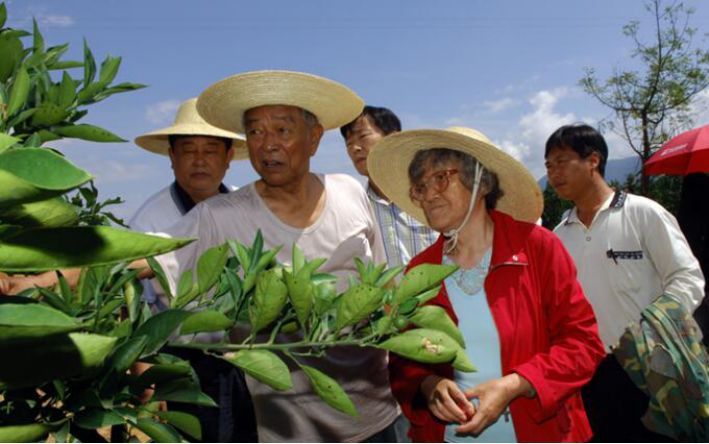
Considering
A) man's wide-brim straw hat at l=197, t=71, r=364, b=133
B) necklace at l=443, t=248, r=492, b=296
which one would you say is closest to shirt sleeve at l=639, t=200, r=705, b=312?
necklace at l=443, t=248, r=492, b=296

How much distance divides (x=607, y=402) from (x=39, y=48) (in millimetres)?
3390

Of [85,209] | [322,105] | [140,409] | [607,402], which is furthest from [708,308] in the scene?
[140,409]

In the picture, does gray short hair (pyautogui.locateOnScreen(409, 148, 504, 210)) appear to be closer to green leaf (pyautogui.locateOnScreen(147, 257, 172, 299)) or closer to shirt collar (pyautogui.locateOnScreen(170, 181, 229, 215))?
shirt collar (pyautogui.locateOnScreen(170, 181, 229, 215))

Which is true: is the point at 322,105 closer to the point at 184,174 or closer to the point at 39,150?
the point at 184,174

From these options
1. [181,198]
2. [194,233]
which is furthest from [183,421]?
[181,198]

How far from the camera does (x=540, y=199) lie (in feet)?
9.21

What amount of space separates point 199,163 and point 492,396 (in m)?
2.36

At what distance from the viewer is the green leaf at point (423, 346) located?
2.90ft

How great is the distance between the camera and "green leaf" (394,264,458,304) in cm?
92

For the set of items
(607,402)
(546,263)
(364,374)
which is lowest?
(607,402)

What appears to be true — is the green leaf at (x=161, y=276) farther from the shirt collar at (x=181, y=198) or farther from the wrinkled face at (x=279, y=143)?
the shirt collar at (x=181, y=198)

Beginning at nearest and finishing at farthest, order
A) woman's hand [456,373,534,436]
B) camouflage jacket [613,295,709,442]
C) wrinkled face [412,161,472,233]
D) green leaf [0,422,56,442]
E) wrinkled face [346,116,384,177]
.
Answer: green leaf [0,422,56,442] → woman's hand [456,373,534,436] → wrinkled face [412,161,472,233] → camouflage jacket [613,295,709,442] → wrinkled face [346,116,384,177]

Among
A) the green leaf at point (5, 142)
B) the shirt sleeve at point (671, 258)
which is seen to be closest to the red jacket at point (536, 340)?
the shirt sleeve at point (671, 258)

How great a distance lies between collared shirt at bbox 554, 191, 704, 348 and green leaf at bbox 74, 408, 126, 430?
10.3ft
